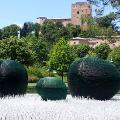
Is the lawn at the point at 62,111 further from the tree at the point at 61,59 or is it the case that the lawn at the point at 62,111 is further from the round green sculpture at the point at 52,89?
the tree at the point at 61,59

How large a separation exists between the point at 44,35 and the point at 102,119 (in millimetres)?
96774

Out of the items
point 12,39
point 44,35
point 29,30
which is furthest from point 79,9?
point 12,39

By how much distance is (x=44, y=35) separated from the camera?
107438mm

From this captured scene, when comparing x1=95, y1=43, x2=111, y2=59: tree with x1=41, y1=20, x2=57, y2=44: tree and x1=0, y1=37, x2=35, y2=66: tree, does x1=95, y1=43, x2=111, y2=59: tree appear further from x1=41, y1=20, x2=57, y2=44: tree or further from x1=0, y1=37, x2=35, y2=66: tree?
x1=0, y1=37, x2=35, y2=66: tree

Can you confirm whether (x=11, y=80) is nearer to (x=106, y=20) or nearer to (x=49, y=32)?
(x=106, y=20)

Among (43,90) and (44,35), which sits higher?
(44,35)

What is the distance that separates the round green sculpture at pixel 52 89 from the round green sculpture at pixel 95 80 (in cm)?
113

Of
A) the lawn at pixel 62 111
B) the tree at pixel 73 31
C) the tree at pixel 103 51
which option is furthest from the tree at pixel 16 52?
the tree at pixel 73 31

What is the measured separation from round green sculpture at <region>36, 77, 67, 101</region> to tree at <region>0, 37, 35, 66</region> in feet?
77.9

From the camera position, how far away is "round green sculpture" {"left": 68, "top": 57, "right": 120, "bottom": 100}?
16359 mm

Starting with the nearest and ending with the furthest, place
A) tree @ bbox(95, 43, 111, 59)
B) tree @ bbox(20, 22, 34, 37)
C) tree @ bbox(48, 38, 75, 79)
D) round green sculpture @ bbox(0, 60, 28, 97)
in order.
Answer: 1. round green sculpture @ bbox(0, 60, 28, 97)
2. tree @ bbox(48, 38, 75, 79)
3. tree @ bbox(95, 43, 111, 59)
4. tree @ bbox(20, 22, 34, 37)

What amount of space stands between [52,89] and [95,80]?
71.5 inches

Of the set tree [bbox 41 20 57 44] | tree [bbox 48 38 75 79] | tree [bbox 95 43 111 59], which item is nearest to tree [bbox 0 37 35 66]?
tree [bbox 48 38 75 79]

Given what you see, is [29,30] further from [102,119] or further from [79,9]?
[102,119]
